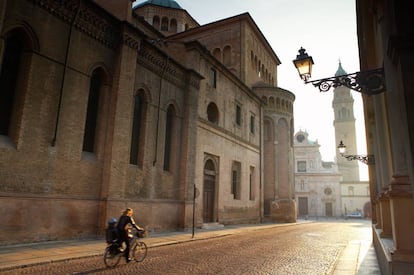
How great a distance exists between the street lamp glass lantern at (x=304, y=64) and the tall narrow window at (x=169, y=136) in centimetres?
1053

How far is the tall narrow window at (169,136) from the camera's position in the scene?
1644 centimetres

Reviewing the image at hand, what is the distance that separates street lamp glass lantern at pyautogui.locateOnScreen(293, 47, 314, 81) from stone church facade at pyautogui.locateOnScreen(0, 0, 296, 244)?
26.7 ft

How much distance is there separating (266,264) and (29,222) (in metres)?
7.17

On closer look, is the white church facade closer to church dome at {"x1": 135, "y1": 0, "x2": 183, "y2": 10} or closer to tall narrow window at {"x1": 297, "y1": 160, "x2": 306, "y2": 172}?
tall narrow window at {"x1": 297, "y1": 160, "x2": 306, "y2": 172}

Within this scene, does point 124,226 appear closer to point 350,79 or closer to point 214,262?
point 214,262

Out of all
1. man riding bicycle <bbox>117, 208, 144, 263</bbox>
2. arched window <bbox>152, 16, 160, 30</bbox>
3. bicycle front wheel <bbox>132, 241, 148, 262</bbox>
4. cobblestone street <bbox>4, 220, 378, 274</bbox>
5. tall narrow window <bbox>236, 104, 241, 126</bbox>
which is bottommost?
cobblestone street <bbox>4, 220, 378, 274</bbox>

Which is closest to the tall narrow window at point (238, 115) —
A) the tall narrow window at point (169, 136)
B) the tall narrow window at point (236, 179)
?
the tall narrow window at point (236, 179)

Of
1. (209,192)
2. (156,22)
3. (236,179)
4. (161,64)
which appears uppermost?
(156,22)

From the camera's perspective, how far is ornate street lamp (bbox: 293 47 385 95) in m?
5.30

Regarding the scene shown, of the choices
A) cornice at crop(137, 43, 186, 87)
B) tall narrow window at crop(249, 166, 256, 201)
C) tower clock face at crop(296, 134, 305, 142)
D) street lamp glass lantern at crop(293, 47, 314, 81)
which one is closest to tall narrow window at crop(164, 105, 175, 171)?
cornice at crop(137, 43, 186, 87)

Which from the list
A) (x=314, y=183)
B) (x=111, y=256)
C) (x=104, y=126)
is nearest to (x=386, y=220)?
(x=111, y=256)

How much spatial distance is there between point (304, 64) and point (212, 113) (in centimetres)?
1478

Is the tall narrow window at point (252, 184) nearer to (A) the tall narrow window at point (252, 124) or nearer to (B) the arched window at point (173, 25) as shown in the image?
(A) the tall narrow window at point (252, 124)

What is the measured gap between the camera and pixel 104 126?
12734 mm
